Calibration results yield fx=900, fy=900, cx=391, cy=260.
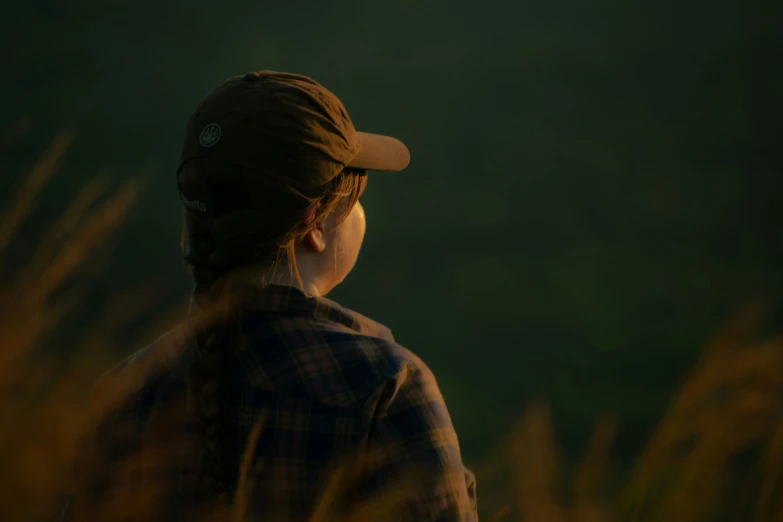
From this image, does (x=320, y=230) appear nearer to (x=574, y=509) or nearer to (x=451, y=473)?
(x=451, y=473)

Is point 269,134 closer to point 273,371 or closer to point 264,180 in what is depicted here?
point 264,180

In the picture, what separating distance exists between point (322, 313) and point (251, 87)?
1.14 ft

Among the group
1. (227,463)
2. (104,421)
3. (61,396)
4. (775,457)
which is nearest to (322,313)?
(227,463)

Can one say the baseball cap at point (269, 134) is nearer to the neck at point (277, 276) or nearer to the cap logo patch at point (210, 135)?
the cap logo patch at point (210, 135)

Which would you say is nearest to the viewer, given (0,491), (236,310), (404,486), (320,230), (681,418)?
(0,491)

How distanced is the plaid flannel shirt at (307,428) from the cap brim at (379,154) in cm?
29

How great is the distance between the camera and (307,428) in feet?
3.72

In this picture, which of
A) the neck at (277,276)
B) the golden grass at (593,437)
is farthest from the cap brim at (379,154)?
the golden grass at (593,437)

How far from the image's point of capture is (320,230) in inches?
52.5

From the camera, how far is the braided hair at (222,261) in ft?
3.73

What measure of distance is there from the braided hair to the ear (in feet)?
0.06

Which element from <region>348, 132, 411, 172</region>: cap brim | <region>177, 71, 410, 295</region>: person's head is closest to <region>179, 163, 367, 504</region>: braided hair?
<region>177, 71, 410, 295</region>: person's head

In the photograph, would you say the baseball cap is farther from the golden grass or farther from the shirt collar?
the golden grass

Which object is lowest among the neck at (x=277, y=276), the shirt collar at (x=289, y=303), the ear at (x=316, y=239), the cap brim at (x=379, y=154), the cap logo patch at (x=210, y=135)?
the shirt collar at (x=289, y=303)
